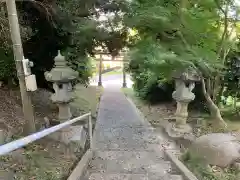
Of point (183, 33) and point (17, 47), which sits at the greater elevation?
point (183, 33)

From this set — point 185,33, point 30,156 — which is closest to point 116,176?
point 30,156

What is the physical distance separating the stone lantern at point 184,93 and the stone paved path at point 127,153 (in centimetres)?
60

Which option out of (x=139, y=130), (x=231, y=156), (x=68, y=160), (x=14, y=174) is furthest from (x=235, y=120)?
(x=14, y=174)

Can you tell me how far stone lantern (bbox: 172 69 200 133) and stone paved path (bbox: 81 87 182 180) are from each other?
596 mm

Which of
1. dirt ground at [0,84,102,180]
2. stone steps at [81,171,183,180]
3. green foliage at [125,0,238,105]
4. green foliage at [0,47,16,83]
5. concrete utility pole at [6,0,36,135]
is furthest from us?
Answer: green foliage at [0,47,16,83]

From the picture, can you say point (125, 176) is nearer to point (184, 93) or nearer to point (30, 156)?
point (30, 156)

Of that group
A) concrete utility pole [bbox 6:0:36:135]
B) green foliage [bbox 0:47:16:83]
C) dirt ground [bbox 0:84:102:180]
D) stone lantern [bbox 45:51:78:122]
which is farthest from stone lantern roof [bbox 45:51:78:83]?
green foliage [bbox 0:47:16:83]

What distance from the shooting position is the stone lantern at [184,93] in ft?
20.4

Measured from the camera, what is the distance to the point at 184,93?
6383mm

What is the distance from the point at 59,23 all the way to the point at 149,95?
4800mm

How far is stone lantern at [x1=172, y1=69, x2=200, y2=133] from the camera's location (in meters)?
6.21

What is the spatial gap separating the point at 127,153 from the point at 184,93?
1.97m

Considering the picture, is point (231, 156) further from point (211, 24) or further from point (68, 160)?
point (211, 24)

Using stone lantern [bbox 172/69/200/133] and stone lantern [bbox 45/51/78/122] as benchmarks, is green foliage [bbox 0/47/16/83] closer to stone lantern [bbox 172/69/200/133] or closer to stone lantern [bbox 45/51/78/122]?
stone lantern [bbox 45/51/78/122]
